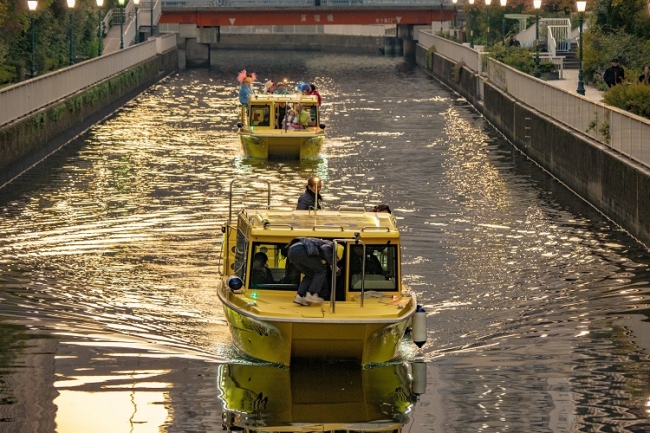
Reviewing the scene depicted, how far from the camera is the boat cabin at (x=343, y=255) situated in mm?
19750

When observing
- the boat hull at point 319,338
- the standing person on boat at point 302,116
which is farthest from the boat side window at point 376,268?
the standing person on boat at point 302,116

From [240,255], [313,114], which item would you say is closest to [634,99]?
[313,114]

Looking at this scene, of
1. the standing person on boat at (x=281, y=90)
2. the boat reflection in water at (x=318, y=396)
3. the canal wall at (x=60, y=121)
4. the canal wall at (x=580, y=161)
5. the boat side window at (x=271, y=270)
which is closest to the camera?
the boat reflection in water at (x=318, y=396)

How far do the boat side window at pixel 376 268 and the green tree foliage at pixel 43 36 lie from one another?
29.1 m

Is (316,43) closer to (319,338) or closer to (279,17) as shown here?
(279,17)

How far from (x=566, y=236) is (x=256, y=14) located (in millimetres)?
73109

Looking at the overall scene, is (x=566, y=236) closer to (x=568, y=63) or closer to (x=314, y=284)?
(x=314, y=284)

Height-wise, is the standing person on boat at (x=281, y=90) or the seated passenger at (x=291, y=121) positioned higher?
the standing person on boat at (x=281, y=90)

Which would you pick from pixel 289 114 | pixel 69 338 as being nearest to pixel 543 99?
pixel 289 114

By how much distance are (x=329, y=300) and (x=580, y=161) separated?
18.2 meters

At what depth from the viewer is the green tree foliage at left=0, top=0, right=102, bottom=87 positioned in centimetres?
5312

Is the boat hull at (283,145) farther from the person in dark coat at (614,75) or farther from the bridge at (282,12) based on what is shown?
the bridge at (282,12)

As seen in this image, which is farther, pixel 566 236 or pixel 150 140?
pixel 150 140

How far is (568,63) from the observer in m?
69.2
